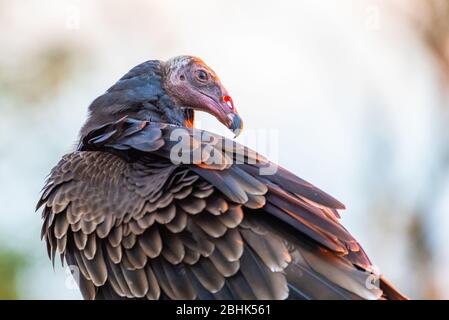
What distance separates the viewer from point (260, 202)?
5.77 m

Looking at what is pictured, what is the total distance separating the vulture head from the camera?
768cm

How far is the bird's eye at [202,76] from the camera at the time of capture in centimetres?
848

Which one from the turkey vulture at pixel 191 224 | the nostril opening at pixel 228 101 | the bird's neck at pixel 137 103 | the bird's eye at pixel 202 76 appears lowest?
the turkey vulture at pixel 191 224

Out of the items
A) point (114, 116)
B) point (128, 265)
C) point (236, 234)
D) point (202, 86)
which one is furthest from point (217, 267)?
point (202, 86)

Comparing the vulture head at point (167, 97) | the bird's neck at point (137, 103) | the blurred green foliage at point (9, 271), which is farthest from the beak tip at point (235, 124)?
the blurred green foliage at point (9, 271)

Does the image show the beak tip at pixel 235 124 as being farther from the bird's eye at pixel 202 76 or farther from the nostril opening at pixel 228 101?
the bird's eye at pixel 202 76

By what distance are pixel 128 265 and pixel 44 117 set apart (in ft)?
28.6

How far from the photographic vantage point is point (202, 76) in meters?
8.52

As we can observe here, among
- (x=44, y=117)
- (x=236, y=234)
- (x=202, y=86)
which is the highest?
(x=202, y=86)

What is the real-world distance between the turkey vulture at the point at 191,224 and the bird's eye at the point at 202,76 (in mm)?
1747

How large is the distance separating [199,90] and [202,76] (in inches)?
6.6

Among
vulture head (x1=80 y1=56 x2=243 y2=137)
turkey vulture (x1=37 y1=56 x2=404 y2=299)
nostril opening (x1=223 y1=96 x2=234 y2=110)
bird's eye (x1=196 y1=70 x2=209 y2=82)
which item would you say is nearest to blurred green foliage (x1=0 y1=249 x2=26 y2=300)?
vulture head (x1=80 y1=56 x2=243 y2=137)

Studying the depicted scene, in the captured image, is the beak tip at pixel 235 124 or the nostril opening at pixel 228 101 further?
the nostril opening at pixel 228 101

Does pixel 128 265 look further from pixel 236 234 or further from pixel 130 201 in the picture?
pixel 236 234
